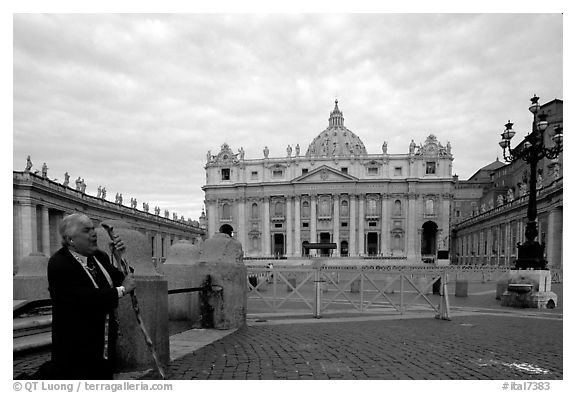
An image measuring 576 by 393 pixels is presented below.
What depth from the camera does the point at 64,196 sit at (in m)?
38.5

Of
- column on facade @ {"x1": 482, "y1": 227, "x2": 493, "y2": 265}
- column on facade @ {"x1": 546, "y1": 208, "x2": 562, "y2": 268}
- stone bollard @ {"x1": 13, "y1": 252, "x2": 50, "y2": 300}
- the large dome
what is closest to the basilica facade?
column on facade @ {"x1": 482, "y1": 227, "x2": 493, "y2": 265}

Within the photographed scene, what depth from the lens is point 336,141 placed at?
97312mm

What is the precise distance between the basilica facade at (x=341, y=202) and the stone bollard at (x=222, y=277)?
65409 millimetres

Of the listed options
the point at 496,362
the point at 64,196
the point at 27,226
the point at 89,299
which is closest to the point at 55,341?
the point at 89,299

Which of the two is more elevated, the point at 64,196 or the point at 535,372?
the point at 64,196

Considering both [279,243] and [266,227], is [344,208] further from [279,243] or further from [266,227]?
[266,227]

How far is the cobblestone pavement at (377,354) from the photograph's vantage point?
4.69m

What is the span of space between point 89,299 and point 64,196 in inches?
1629

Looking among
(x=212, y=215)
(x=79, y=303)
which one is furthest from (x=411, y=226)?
(x=79, y=303)

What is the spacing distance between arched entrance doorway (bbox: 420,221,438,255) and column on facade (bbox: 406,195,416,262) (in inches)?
154

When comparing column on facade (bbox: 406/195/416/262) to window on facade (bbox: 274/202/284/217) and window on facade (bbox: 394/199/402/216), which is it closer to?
window on facade (bbox: 394/199/402/216)

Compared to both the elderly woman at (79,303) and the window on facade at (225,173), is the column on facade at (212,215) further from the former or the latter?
the elderly woman at (79,303)
